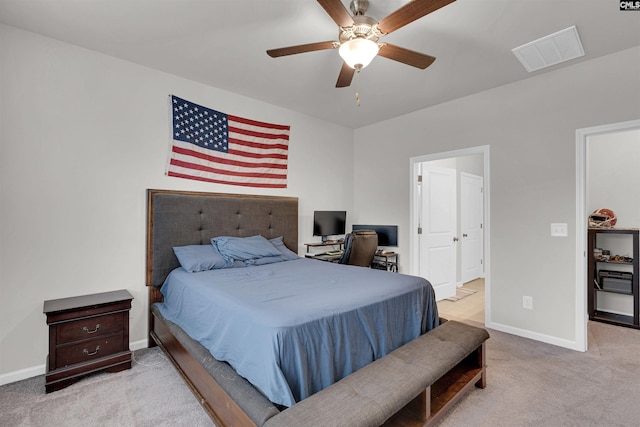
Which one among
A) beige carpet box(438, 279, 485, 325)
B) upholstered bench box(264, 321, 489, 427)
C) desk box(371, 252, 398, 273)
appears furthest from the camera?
desk box(371, 252, 398, 273)

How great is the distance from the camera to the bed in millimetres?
1456

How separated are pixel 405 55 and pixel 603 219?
143 inches

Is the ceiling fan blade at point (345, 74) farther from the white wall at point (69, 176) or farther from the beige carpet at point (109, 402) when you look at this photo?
the beige carpet at point (109, 402)

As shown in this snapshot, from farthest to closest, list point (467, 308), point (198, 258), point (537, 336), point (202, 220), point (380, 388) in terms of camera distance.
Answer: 1. point (467, 308)
2. point (202, 220)
3. point (537, 336)
4. point (198, 258)
5. point (380, 388)

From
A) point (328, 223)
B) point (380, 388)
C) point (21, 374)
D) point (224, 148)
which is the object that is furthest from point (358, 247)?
point (21, 374)

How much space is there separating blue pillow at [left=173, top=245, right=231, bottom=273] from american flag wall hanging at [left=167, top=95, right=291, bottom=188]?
81cm

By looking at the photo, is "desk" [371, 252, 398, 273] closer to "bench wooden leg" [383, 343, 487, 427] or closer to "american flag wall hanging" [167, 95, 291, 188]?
"american flag wall hanging" [167, 95, 291, 188]

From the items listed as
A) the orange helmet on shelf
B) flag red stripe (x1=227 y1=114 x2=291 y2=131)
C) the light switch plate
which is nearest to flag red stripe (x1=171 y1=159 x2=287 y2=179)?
flag red stripe (x1=227 y1=114 x2=291 y2=131)

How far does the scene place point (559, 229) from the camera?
117 inches

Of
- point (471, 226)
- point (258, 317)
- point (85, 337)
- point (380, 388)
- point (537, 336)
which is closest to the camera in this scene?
point (380, 388)

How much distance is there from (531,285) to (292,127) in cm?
343

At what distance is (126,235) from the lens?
9.28ft

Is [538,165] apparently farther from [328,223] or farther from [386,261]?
[328,223]

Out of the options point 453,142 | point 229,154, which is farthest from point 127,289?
point 453,142
